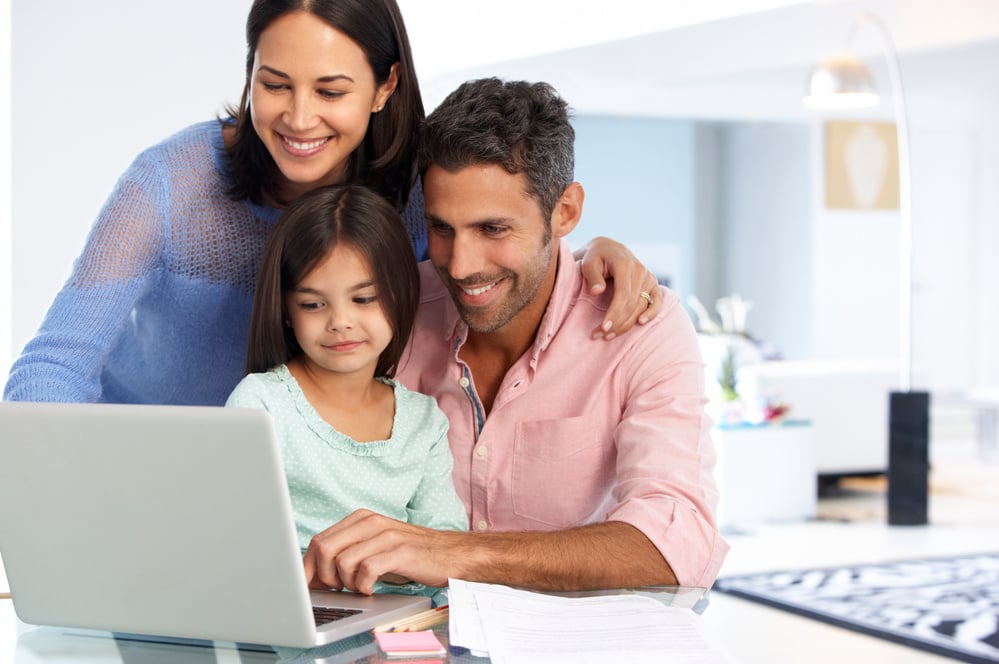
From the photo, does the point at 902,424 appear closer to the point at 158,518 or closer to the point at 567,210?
the point at 567,210

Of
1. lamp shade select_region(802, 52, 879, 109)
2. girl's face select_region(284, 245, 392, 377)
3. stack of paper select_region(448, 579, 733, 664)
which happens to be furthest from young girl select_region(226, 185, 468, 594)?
lamp shade select_region(802, 52, 879, 109)

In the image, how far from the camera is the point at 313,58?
1.72m

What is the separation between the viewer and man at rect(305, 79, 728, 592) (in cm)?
169

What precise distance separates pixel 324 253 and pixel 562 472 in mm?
501

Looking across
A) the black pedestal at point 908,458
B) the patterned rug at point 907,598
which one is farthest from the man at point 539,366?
the black pedestal at point 908,458

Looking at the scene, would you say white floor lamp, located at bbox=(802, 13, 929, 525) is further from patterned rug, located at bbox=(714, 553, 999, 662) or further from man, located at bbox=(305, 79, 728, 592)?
man, located at bbox=(305, 79, 728, 592)

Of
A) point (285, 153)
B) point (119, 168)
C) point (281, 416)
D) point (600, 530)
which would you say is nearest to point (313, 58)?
point (285, 153)

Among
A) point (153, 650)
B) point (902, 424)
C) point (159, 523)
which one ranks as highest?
point (159, 523)

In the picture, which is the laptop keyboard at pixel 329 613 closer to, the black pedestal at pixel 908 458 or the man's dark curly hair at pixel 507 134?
the man's dark curly hair at pixel 507 134

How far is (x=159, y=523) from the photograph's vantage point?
3.68 feet

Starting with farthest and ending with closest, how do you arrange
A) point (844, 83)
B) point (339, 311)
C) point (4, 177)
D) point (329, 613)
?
point (844, 83), point (4, 177), point (339, 311), point (329, 613)

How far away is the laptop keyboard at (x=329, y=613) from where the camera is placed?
47.7 inches

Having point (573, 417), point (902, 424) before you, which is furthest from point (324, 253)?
point (902, 424)

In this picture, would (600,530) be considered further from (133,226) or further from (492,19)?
(492,19)
